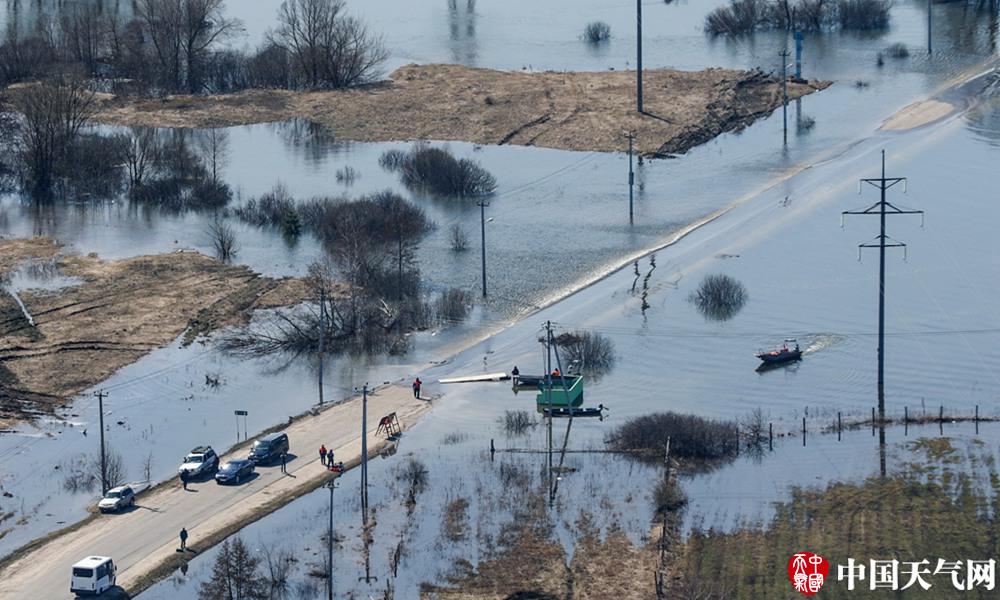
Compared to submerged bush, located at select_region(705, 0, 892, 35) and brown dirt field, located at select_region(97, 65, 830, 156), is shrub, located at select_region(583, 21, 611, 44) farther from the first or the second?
brown dirt field, located at select_region(97, 65, 830, 156)

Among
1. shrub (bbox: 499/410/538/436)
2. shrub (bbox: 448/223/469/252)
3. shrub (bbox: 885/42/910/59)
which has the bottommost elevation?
shrub (bbox: 499/410/538/436)

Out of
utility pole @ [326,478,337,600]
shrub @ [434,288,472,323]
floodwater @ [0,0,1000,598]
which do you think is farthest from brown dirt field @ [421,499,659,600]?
shrub @ [434,288,472,323]

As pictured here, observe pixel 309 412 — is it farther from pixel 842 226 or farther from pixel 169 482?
pixel 842 226

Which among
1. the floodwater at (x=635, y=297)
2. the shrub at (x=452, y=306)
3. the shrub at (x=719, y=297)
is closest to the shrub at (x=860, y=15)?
the floodwater at (x=635, y=297)

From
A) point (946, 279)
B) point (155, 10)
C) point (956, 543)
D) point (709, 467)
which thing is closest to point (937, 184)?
point (946, 279)

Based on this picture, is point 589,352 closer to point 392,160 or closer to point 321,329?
point 321,329

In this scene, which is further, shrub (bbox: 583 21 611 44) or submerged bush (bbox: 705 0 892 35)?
shrub (bbox: 583 21 611 44)
